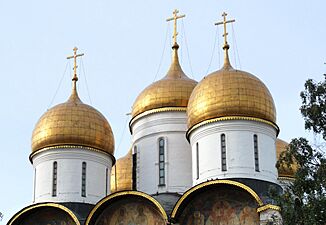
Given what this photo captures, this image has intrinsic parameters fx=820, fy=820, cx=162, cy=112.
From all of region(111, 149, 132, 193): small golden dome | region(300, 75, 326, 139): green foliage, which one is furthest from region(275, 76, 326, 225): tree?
region(111, 149, 132, 193): small golden dome

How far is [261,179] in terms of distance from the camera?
1864 cm

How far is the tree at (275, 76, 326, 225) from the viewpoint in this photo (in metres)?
12.8

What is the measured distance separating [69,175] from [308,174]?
8.55 meters

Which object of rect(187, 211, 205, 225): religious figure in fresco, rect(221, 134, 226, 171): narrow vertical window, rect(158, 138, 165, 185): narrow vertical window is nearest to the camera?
rect(187, 211, 205, 225): religious figure in fresco

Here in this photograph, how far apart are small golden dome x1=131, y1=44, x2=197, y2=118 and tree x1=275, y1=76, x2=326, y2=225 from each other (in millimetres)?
7778

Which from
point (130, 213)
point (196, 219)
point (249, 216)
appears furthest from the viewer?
point (130, 213)

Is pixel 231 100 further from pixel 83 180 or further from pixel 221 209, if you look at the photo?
pixel 83 180

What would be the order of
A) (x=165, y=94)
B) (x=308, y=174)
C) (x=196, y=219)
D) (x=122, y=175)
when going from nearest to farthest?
(x=308, y=174) < (x=196, y=219) < (x=165, y=94) < (x=122, y=175)

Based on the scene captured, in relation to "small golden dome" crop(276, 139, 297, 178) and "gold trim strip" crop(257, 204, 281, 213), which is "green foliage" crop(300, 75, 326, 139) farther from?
"small golden dome" crop(276, 139, 297, 178)

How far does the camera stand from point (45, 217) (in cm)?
1991

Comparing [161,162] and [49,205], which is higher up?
[161,162]

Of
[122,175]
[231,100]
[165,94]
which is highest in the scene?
[165,94]

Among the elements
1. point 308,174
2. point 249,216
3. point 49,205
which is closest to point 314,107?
point 308,174

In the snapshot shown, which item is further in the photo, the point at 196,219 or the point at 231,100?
the point at 231,100
